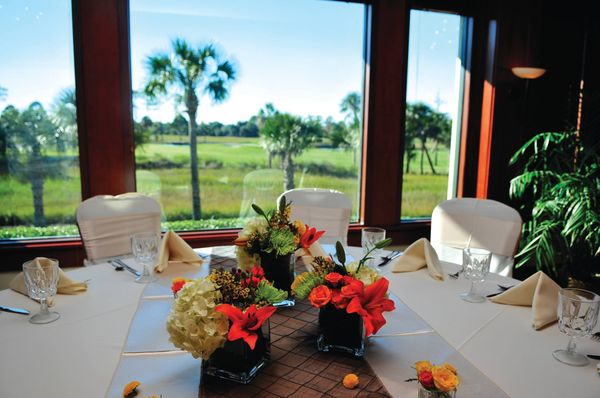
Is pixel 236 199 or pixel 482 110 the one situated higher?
pixel 482 110

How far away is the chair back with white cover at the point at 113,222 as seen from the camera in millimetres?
2051

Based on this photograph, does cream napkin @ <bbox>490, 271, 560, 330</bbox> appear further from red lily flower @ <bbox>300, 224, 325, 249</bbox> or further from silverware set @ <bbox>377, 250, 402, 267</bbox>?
red lily flower @ <bbox>300, 224, 325, 249</bbox>

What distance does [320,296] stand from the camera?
3.21 feet

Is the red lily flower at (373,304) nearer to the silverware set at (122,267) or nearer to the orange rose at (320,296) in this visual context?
the orange rose at (320,296)

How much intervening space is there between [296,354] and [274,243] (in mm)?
366

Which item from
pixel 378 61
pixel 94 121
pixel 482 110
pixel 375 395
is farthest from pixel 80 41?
pixel 482 110

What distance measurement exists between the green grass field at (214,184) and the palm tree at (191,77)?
10 centimetres

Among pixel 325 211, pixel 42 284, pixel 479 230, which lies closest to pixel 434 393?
pixel 42 284

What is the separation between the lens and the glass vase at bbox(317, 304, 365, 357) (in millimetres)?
1019

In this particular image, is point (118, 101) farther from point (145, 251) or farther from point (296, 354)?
point (296, 354)

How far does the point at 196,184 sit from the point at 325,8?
62.9 inches

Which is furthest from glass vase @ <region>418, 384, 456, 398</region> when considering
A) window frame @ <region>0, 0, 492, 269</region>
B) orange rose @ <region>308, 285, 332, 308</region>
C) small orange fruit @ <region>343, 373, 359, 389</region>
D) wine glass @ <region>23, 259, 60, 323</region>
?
window frame @ <region>0, 0, 492, 269</region>

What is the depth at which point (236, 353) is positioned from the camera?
0.91m

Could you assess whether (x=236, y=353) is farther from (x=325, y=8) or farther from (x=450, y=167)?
(x=450, y=167)
